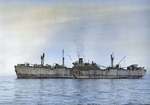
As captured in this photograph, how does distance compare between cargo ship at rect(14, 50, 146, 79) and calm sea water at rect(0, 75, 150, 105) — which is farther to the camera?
cargo ship at rect(14, 50, 146, 79)

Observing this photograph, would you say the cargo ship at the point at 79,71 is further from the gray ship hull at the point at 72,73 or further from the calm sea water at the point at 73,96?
the calm sea water at the point at 73,96

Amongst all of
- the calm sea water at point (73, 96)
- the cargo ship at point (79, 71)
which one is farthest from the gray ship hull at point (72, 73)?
the calm sea water at point (73, 96)

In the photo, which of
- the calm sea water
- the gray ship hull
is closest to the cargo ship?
the gray ship hull

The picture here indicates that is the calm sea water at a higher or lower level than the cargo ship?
lower

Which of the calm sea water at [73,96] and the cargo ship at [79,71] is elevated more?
the cargo ship at [79,71]

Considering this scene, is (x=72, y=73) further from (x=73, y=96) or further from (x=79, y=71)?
(x=73, y=96)

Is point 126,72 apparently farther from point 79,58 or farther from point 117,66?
point 79,58

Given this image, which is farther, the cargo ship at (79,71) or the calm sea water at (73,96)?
the cargo ship at (79,71)

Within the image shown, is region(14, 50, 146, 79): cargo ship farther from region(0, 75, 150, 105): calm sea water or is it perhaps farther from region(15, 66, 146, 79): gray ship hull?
region(0, 75, 150, 105): calm sea water
